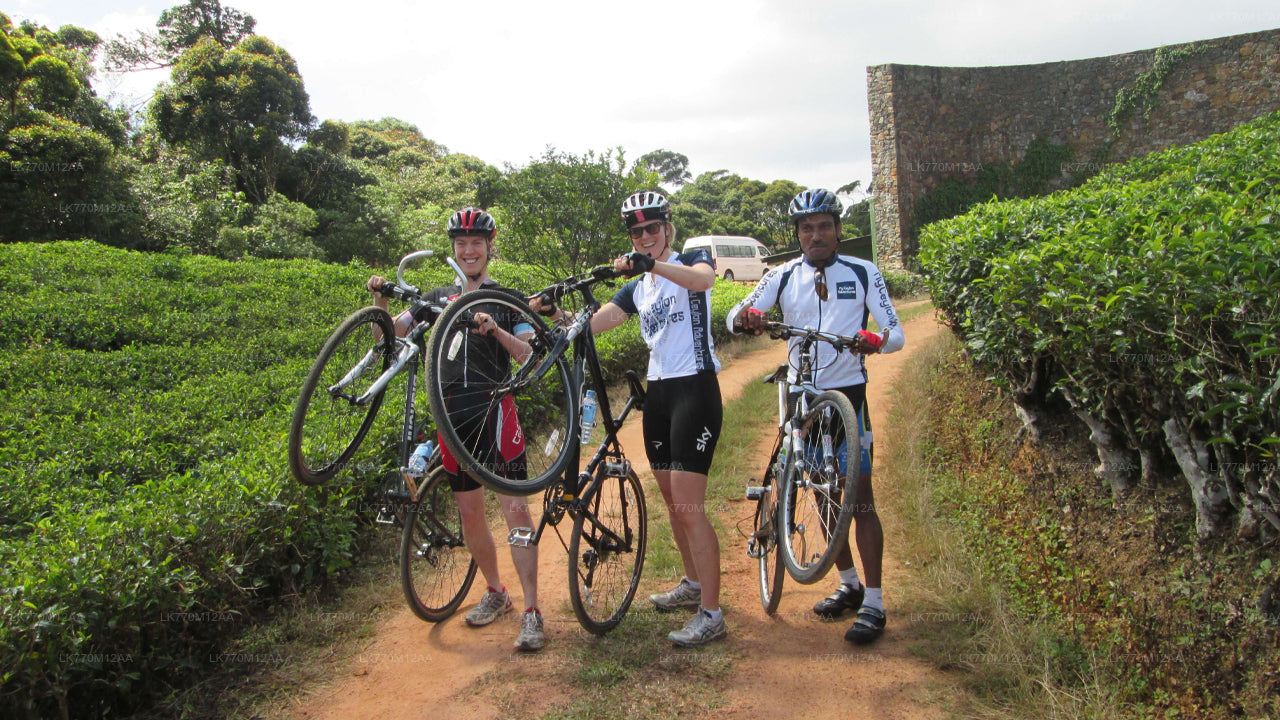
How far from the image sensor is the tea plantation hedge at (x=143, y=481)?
11.0 feet

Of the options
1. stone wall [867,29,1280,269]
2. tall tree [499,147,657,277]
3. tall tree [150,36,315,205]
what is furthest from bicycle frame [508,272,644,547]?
tall tree [150,36,315,205]

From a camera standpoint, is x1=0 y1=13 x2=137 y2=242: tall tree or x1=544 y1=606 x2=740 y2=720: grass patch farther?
x1=0 y1=13 x2=137 y2=242: tall tree

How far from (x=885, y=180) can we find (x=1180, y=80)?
7.42 metres

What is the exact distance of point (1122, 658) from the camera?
334 centimetres

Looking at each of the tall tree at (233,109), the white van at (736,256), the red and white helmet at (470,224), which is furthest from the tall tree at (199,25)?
the red and white helmet at (470,224)

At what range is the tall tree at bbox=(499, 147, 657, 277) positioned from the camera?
1530 cm

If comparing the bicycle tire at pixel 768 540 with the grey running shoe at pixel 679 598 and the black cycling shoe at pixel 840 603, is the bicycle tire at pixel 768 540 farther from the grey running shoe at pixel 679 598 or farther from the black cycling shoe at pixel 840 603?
the grey running shoe at pixel 679 598

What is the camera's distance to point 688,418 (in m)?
3.79

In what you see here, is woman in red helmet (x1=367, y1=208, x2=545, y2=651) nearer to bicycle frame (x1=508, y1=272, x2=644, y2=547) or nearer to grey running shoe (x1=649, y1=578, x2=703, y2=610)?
bicycle frame (x1=508, y1=272, x2=644, y2=547)

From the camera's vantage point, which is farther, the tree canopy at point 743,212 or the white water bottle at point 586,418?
the tree canopy at point 743,212

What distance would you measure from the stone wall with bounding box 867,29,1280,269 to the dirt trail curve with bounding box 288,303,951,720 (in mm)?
18915

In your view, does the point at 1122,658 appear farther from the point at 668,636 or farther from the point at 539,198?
the point at 539,198

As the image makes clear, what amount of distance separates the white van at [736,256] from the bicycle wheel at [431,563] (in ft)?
83.4

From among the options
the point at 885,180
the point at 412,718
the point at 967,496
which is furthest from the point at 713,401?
the point at 885,180
